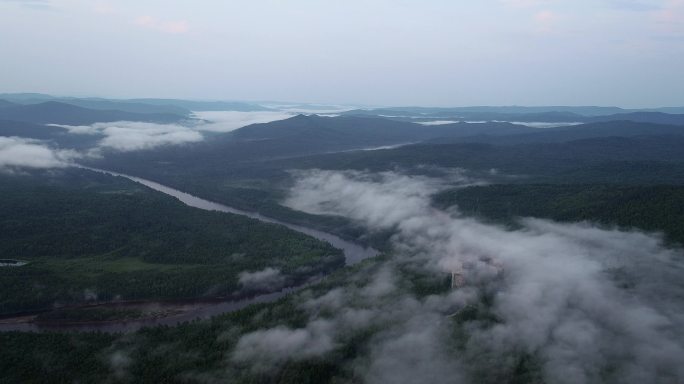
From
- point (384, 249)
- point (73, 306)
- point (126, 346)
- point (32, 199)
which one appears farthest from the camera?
point (32, 199)

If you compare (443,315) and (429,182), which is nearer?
(443,315)

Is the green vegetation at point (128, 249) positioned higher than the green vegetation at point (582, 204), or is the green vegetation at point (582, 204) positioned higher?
the green vegetation at point (582, 204)

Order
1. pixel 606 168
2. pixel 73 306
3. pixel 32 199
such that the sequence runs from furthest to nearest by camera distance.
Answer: pixel 606 168
pixel 32 199
pixel 73 306

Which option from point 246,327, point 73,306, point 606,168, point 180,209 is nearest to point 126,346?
point 246,327

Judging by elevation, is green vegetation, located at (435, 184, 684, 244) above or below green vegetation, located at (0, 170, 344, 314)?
above

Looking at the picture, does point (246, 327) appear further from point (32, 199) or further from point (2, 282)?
point (32, 199)

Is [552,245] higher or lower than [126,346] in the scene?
higher

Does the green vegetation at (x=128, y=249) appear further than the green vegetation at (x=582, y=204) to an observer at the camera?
No

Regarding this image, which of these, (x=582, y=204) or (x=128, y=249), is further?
(x=582, y=204)
